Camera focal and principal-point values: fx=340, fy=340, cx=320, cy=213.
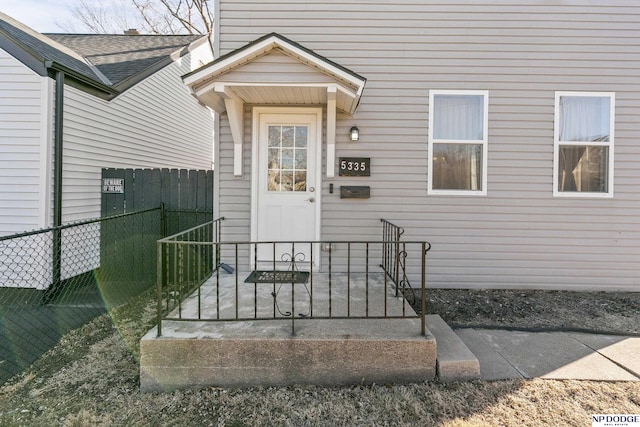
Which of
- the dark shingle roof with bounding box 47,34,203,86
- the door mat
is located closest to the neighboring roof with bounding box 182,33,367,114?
the door mat

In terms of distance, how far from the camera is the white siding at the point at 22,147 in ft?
15.8

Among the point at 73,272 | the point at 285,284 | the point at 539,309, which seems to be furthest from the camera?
the point at 73,272

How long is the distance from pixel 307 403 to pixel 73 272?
187 inches

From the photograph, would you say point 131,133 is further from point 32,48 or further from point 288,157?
point 288,157

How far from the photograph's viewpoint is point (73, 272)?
17.3ft

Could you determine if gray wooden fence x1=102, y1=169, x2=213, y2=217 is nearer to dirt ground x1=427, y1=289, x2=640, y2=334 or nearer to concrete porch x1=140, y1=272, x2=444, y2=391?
concrete porch x1=140, y1=272, x2=444, y2=391

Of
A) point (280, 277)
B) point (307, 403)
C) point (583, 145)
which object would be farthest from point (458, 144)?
point (307, 403)

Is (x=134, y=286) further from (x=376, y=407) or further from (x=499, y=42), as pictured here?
(x=499, y=42)

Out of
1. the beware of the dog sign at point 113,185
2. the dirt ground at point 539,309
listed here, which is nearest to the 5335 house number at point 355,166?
the dirt ground at point 539,309

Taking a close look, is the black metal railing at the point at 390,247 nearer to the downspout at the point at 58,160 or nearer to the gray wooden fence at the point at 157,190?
the gray wooden fence at the point at 157,190

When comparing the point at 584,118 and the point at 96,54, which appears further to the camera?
the point at 96,54

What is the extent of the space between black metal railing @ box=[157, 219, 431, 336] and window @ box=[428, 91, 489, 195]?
1046mm

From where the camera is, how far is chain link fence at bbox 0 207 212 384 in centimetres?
377

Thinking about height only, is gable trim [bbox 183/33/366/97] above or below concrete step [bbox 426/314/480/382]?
above
